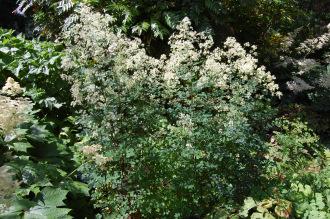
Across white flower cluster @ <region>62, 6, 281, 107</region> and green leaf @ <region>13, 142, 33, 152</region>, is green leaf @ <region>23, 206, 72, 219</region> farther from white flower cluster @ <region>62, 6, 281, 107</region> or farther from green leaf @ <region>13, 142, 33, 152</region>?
white flower cluster @ <region>62, 6, 281, 107</region>

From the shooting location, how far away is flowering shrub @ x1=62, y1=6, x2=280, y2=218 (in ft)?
10.6

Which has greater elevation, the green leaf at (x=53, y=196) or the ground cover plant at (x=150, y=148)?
the ground cover plant at (x=150, y=148)

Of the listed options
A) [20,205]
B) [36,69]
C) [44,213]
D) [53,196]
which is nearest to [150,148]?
[53,196]

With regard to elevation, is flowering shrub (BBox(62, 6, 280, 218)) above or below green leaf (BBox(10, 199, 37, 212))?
above

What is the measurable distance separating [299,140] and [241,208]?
129cm

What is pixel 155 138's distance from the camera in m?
3.43

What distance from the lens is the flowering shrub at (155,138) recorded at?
128 inches

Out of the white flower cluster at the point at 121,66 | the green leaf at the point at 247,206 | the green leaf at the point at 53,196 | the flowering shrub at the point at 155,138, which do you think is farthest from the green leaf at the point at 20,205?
the green leaf at the point at 247,206

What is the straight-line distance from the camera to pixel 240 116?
3.30m

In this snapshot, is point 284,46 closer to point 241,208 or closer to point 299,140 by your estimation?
point 299,140

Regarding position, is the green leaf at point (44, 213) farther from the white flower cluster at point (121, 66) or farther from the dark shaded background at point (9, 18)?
the dark shaded background at point (9, 18)

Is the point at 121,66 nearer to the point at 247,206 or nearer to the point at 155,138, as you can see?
the point at 155,138

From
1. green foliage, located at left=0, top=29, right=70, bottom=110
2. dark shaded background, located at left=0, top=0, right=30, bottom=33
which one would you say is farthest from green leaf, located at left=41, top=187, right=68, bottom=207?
dark shaded background, located at left=0, top=0, right=30, bottom=33

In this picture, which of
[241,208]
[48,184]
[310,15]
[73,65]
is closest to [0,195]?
[48,184]
